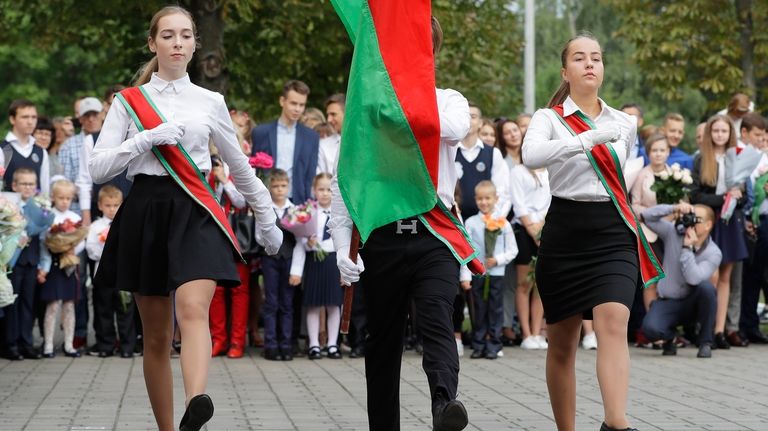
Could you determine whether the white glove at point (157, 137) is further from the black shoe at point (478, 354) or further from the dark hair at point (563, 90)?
the black shoe at point (478, 354)

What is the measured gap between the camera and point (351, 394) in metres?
10.5

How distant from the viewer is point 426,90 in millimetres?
6922

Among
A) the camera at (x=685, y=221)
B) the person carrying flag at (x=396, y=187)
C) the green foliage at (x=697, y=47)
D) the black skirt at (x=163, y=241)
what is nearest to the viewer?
the person carrying flag at (x=396, y=187)

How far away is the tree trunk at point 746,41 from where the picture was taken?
2566 cm

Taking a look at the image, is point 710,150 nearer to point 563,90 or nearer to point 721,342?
point 721,342

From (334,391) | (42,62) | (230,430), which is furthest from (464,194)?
(42,62)

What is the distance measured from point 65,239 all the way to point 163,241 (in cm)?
628

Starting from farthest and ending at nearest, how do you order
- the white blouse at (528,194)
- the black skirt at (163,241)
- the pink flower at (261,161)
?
the white blouse at (528,194), the pink flower at (261,161), the black skirt at (163,241)

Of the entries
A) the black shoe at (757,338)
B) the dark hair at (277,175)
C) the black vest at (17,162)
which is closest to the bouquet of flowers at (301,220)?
the dark hair at (277,175)

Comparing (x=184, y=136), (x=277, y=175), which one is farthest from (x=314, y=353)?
(x=184, y=136)

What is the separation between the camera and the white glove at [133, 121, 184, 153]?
6.99 m

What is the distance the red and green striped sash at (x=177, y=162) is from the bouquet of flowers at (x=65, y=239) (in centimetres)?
613

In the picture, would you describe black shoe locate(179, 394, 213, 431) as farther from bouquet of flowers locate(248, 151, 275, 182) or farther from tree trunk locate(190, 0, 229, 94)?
tree trunk locate(190, 0, 229, 94)

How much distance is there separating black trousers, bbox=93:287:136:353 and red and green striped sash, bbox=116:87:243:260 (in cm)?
633
